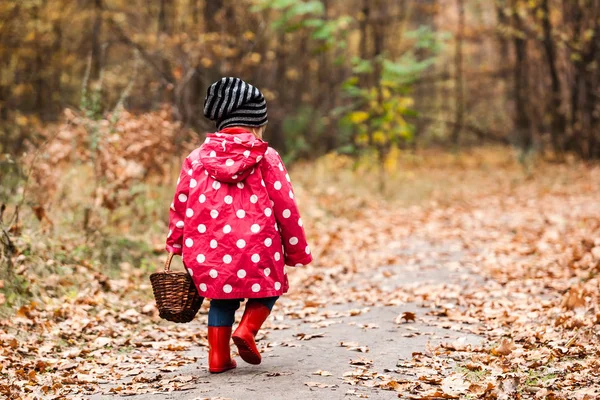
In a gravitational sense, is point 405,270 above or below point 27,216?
below

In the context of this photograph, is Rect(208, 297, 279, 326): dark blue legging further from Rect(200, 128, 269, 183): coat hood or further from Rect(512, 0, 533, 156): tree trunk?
Rect(512, 0, 533, 156): tree trunk

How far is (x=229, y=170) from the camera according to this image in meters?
4.49

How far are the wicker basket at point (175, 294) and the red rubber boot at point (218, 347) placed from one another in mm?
Result: 220

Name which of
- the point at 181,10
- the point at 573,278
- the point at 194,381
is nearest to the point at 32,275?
the point at 194,381

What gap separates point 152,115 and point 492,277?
4.91 m

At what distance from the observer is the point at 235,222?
178 inches

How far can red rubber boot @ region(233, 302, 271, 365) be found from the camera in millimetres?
4488

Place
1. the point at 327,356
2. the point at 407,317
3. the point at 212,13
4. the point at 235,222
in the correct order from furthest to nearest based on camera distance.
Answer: the point at 212,13
the point at 407,317
the point at 327,356
the point at 235,222

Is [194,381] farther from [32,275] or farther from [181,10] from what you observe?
[181,10]

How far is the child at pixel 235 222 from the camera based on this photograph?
4.49 m

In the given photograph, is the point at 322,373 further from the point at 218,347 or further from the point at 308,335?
the point at 308,335

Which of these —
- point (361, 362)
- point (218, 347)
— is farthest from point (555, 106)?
point (218, 347)

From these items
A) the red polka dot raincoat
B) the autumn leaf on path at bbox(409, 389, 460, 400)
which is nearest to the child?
the red polka dot raincoat

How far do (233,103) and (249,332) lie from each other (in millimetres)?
1501
